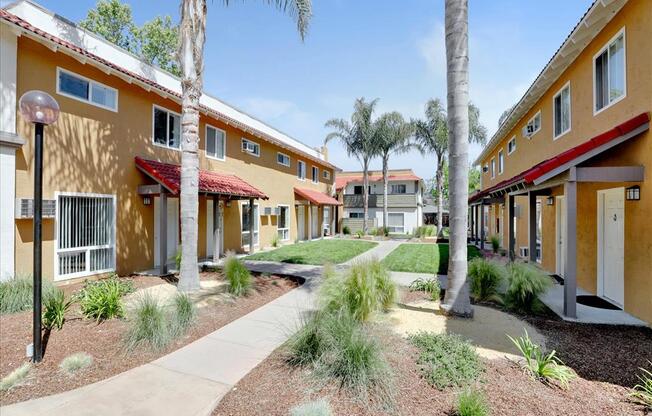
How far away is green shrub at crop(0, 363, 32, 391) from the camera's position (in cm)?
417

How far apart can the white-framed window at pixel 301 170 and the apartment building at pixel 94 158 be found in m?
9.24

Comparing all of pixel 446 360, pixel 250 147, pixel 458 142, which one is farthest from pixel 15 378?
pixel 250 147

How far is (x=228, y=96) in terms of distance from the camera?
1955 centimetres

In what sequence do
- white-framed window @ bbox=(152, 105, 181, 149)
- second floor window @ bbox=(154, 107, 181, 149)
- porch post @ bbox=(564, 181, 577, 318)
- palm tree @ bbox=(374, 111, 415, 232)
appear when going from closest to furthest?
1. porch post @ bbox=(564, 181, 577, 318)
2. white-framed window @ bbox=(152, 105, 181, 149)
3. second floor window @ bbox=(154, 107, 181, 149)
4. palm tree @ bbox=(374, 111, 415, 232)

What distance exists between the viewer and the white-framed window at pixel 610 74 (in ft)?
24.9

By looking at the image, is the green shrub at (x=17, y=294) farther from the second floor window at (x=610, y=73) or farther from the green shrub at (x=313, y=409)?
the second floor window at (x=610, y=73)

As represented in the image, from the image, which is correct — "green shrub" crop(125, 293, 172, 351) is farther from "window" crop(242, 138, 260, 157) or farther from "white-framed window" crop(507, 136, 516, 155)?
"white-framed window" crop(507, 136, 516, 155)

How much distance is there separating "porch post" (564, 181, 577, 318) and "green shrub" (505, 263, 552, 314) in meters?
0.53

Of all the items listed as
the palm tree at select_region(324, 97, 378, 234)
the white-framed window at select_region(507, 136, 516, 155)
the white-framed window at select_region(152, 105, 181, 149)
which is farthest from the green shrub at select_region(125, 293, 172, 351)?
the palm tree at select_region(324, 97, 378, 234)

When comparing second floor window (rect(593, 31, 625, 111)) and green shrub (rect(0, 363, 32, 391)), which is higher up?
second floor window (rect(593, 31, 625, 111))

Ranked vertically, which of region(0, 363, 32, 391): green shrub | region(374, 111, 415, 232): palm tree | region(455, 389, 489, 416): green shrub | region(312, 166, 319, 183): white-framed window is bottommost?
region(0, 363, 32, 391): green shrub

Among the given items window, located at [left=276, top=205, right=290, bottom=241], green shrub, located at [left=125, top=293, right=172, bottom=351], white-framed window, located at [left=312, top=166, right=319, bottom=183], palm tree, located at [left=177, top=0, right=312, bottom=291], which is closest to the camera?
green shrub, located at [left=125, top=293, right=172, bottom=351]

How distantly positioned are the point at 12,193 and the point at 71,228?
1.88m

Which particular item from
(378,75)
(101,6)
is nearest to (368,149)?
(378,75)
